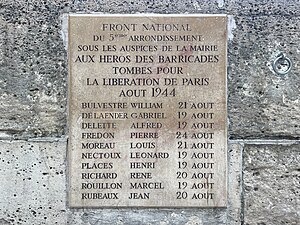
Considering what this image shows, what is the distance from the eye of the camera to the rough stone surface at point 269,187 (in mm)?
3389

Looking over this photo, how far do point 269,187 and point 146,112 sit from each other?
0.81 meters

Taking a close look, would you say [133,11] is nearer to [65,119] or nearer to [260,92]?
[65,119]

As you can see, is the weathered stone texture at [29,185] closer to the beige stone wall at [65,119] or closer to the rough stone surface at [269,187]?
the beige stone wall at [65,119]

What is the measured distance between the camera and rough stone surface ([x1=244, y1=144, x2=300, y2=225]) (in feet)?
11.1

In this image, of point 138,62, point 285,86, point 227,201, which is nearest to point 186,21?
point 138,62

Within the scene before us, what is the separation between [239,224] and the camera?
3391mm

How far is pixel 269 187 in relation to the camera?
339 cm

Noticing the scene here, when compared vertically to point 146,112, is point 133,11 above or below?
above

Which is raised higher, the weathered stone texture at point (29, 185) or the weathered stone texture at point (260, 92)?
the weathered stone texture at point (260, 92)

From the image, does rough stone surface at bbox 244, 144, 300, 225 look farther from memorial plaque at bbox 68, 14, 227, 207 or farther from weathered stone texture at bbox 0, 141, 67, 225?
weathered stone texture at bbox 0, 141, 67, 225

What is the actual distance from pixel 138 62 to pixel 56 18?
525 millimetres

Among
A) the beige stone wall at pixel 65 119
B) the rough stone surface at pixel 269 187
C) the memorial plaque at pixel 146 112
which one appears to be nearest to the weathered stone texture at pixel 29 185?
the beige stone wall at pixel 65 119

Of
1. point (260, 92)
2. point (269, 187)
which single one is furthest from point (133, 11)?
point (269, 187)

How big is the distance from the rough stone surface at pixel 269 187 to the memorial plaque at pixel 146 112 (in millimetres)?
155
